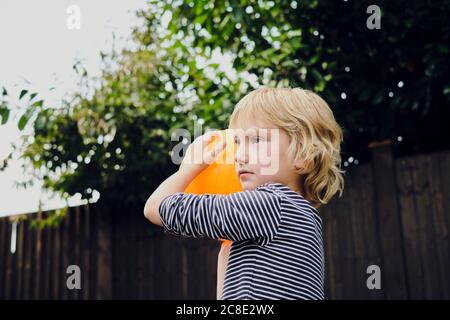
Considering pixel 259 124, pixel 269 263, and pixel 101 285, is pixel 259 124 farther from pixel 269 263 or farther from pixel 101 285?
pixel 101 285

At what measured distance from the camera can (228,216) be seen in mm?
1470

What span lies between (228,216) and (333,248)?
141 inches

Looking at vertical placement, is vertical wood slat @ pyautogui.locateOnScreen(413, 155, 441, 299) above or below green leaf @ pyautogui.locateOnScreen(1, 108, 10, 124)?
below

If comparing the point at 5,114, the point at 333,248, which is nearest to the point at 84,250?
the point at 5,114

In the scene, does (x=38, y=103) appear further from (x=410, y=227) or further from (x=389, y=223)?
(x=410, y=227)

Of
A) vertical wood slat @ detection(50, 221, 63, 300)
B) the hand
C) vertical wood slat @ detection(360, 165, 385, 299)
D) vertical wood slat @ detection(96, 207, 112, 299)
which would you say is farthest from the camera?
vertical wood slat @ detection(50, 221, 63, 300)

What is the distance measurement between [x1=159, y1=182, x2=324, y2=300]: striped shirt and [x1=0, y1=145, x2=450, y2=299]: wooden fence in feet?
10.5

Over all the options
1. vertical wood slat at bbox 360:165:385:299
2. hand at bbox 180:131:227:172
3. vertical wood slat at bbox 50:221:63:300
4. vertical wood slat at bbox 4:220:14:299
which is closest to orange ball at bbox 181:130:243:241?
hand at bbox 180:131:227:172

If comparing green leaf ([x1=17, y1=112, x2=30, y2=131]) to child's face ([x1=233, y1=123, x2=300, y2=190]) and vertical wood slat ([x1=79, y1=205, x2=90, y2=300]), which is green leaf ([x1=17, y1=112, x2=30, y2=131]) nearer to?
vertical wood slat ([x1=79, y1=205, x2=90, y2=300])

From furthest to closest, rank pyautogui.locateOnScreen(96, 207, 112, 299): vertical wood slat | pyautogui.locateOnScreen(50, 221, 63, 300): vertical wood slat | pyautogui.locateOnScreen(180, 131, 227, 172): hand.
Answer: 1. pyautogui.locateOnScreen(50, 221, 63, 300): vertical wood slat
2. pyautogui.locateOnScreen(96, 207, 112, 299): vertical wood slat
3. pyautogui.locateOnScreen(180, 131, 227, 172): hand

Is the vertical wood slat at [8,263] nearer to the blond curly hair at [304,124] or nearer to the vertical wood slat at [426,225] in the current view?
the vertical wood slat at [426,225]

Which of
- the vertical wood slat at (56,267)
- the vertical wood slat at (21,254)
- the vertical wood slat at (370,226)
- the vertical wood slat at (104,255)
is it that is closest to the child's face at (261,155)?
the vertical wood slat at (370,226)

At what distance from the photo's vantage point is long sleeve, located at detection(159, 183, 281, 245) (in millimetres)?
1467

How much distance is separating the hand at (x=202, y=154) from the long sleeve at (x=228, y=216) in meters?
0.10
